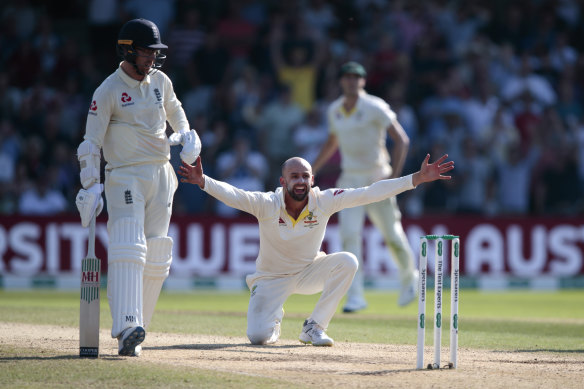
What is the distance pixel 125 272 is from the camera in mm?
5934

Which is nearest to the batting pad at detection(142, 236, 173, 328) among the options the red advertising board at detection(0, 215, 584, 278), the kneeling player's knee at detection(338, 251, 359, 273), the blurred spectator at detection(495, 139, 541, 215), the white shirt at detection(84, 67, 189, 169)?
the white shirt at detection(84, 67, 189, 169)

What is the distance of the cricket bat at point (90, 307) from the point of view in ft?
19.0

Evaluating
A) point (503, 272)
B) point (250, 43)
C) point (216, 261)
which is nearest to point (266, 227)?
point (216, 261)

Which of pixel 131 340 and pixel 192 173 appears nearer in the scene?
pixel 131 340

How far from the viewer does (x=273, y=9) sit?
52.3 ft

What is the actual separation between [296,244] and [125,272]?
1360mm

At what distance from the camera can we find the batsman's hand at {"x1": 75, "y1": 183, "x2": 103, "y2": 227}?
5.89 m

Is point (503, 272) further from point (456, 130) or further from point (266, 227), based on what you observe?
point (266, 227)

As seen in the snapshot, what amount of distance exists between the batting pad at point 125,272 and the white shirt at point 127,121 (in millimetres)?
444

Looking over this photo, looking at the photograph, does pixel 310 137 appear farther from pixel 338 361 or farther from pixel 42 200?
pixel 338 361

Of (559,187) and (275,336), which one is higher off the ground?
(559,187)

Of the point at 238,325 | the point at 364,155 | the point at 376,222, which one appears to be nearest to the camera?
the point at 238,325

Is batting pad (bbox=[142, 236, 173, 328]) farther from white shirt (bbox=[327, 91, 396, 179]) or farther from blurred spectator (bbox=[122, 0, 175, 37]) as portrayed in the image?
blurred spectator (bbox=[122, 0, 175, 37])

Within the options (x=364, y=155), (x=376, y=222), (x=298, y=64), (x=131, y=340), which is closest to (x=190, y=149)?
(x=131, y=340)
